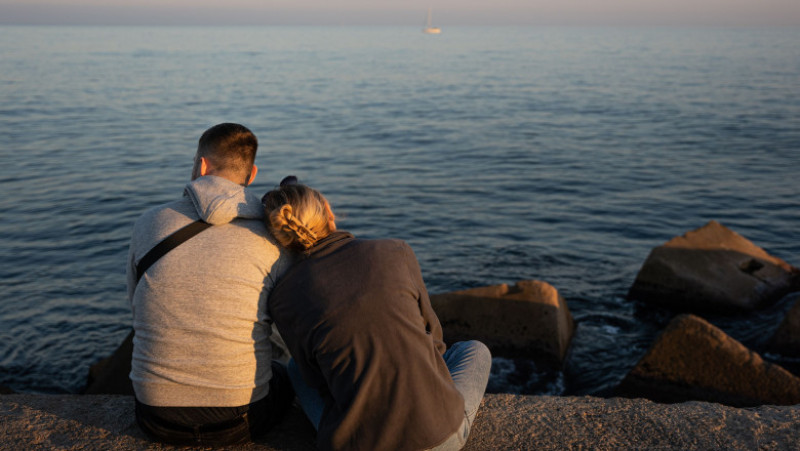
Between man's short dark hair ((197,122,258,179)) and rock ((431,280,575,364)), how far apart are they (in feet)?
13.2

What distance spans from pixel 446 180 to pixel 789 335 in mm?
10559

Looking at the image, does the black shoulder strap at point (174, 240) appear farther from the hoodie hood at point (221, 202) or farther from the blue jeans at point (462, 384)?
the blue jeans at point (462, 384)

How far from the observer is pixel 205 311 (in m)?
2.78

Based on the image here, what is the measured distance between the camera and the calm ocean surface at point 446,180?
27.6ft

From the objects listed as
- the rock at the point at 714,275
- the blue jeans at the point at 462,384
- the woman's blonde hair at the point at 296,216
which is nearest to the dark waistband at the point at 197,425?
the blue jeans at the point at 462,384

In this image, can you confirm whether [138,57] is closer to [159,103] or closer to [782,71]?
[159,103]

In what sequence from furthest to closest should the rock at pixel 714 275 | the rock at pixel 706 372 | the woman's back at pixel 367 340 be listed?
1. the rock at pixel 714 275
2. the rock at pixel 706 372
3. the woman's back at pixel 367 340

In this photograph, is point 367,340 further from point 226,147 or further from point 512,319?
point 512,319

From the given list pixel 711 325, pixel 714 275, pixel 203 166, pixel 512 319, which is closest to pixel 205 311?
pixel 203 166

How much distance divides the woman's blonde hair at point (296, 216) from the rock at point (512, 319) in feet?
13.7

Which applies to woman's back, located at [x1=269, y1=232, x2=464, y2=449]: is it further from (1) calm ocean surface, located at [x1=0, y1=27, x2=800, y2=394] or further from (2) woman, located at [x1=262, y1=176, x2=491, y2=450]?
(1) calm ocean surface, located at [x1=0, y1=27, x2=800, y2=394]

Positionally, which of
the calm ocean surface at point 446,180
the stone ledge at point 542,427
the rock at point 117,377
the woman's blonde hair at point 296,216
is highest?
the woman's blonde hair at point 296,216

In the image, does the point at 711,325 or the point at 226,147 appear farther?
the point at 711,325

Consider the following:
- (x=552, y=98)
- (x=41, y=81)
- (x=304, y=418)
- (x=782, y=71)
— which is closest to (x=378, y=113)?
(x=552, y=98)
